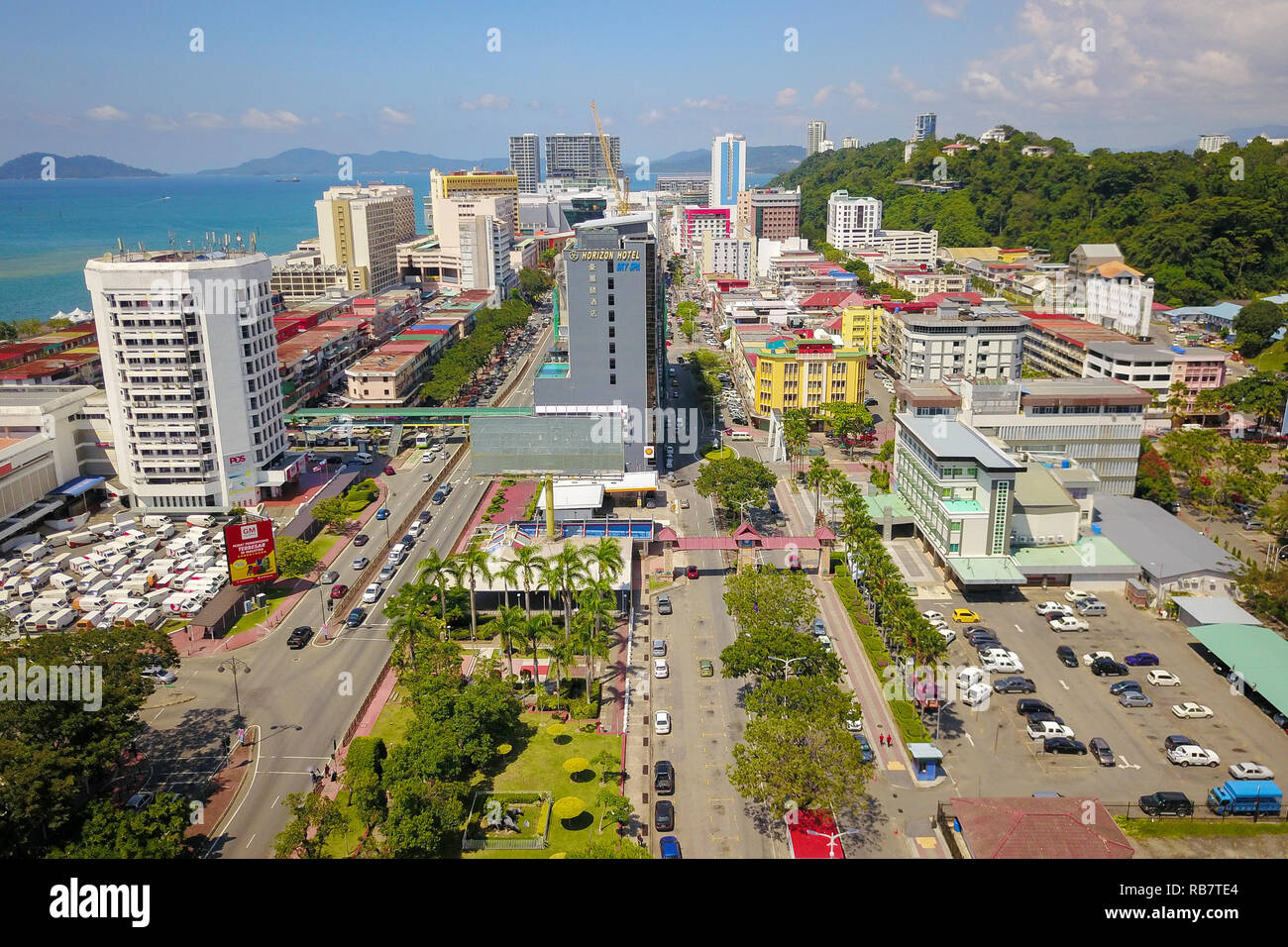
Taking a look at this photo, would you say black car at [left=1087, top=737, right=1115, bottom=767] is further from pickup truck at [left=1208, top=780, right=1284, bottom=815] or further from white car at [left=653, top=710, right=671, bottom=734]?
white car at [left=653, top=710, right=671, bottom=734]

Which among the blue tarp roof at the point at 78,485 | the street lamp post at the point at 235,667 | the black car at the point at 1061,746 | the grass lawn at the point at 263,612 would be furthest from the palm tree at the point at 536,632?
the blue tarp roof at the point at 78,485

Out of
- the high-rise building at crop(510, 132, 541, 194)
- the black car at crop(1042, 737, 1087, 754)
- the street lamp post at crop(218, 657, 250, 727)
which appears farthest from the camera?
the high-rise building at crop(510, 132, 541, 194)

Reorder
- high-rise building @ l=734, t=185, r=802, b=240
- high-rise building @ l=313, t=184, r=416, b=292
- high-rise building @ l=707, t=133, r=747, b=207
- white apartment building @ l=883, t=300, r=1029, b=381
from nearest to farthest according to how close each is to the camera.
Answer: white apartment building @ l=883, t=300, r=1029, b=381 < high-rise building @ l=313, t=184, r=416, b=292 < high-rise building @ l=734, t=185, r=802, b=240 < high-rise building @ l=707, t=133, r=747, b=207

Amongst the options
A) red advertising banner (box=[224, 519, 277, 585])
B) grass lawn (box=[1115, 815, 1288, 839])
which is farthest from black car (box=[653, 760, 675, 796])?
red advertising banner (box=[224, 519, 277, 585])

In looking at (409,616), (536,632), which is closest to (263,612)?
(409,616)

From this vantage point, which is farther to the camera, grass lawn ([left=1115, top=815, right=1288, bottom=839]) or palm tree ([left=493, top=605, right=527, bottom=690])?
palm tree ([left=493, top=605, right=527, bottom=690])

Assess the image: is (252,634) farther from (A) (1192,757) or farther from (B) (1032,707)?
(A) (1192,757)
